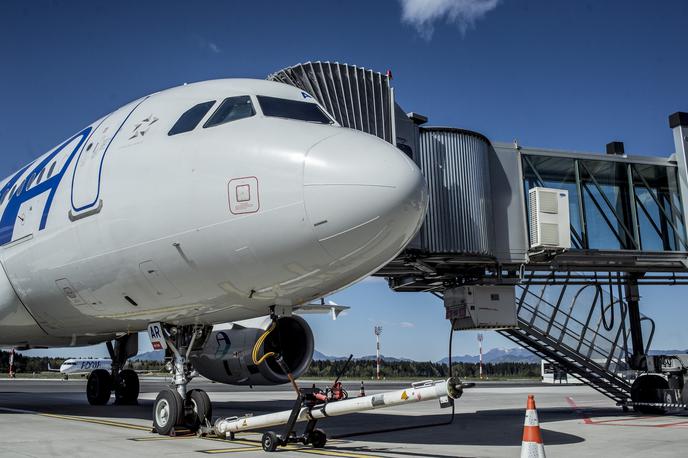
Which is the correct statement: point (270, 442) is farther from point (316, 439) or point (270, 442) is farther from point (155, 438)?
point (155, 438)

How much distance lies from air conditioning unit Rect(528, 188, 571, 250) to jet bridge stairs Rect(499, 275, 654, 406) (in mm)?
2481

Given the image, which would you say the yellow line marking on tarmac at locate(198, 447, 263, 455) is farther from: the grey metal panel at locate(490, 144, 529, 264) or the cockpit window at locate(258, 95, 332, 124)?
the grey metal panel at locate(490, 144, 529, 264)

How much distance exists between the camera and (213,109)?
808 centimetres

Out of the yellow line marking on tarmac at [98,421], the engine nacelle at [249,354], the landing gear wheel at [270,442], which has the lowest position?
the yellow line marking on tarmac at [98,421]

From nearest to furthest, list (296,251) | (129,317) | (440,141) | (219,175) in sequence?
1. (296,251)
2. (219,175)
3. (129,317)
4. (440,141)

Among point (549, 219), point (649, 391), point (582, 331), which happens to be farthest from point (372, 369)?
point (549, 219)

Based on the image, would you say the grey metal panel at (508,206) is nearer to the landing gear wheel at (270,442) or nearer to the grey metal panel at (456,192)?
the grey metal panel at (456,192)

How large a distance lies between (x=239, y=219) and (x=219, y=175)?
597 mm

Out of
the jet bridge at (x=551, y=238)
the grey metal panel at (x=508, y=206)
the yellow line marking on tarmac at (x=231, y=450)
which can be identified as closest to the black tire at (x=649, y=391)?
the jet bridge at (x=551, y=238)

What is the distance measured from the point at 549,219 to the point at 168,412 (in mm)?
8111

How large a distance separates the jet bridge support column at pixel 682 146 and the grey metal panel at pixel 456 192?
15.9 ft

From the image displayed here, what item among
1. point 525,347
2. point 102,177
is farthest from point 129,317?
point 525,347

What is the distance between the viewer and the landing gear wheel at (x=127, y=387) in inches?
631

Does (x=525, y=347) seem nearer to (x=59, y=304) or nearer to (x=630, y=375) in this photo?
(x=630, y=375)
